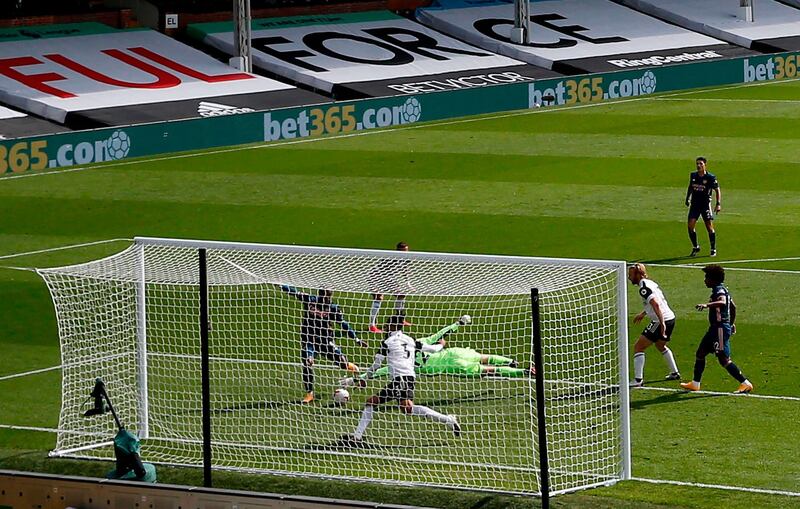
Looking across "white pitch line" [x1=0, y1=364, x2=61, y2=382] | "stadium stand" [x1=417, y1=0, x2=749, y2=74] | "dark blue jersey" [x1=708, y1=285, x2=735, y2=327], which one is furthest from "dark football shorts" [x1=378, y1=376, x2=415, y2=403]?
"stadium stand" [x1=417, y1=0, x2=749, y2=74]

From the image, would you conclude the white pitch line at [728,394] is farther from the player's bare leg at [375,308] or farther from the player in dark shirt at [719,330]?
the player's bare leg at [375,308]

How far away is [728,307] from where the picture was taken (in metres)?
15.2

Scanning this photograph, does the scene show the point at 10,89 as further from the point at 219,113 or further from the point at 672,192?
the point at 672,192

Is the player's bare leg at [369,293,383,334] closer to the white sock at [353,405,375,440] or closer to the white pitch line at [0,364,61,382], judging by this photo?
the white sock at [353,405,375,440]

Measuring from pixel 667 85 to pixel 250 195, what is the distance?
15.5m

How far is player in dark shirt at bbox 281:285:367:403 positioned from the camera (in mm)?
14344

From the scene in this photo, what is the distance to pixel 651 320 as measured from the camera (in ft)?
51.2

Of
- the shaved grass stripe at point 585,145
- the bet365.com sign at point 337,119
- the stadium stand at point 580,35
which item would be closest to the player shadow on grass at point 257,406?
the shaved grass stripe at point 585,145

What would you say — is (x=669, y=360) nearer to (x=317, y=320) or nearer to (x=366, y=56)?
(x=317, y=320)

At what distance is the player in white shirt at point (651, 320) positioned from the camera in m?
15.4

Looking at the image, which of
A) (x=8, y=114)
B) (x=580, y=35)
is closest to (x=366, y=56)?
(x=580, y=35)

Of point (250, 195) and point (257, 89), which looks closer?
point (250, 195)

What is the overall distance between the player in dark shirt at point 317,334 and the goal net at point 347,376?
0.03 metres

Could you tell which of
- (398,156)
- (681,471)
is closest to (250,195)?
(398,156)
